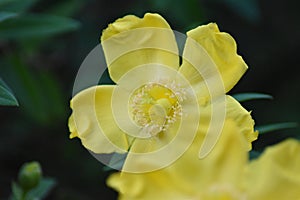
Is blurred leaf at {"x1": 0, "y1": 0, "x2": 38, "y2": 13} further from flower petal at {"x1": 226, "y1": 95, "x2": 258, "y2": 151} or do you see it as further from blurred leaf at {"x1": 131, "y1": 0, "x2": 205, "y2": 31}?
flower petal at {"x1": 226, "y1": 95, "x2": 258, "y2": 151}

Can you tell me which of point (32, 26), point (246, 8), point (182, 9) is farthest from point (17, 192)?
point (246, 8)

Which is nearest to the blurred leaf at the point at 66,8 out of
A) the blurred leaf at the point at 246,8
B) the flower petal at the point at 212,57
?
the blurred leaf at the point at 246,8

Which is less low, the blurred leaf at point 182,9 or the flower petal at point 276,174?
the flower petal at point 276,174

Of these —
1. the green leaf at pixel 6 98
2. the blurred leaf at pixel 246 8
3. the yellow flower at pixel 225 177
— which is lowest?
the blurred leaf at pixel 246 8

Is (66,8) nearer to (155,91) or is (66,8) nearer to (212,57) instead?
(155,91)

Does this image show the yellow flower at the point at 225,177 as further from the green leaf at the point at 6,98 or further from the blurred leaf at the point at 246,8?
the blurred leaf at the point at 246,8

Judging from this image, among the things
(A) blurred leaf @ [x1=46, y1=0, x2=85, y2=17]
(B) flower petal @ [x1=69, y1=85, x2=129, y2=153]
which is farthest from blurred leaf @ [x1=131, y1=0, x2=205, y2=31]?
(B) flower petal @ [x1=69, y1=85, x2=129, y2=153]

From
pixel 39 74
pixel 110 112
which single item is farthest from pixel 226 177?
pixel 39 74
